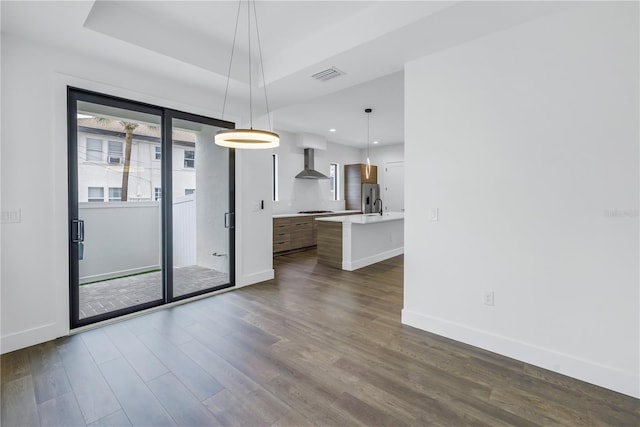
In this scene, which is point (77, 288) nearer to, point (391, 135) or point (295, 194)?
point (295, 194)

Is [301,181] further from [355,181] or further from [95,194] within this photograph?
[95,194]

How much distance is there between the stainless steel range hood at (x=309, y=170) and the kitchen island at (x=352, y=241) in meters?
2.37

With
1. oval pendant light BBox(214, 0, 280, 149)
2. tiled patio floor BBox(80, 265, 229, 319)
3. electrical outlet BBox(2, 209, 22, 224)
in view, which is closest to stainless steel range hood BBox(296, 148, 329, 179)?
tiled patio floor BBox(80, 265, 229, 319)

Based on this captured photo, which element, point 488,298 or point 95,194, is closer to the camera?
point 488,298

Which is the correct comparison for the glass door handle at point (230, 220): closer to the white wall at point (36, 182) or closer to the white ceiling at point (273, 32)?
the white ceiling at point (273, 32)

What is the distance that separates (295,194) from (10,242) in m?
5.97

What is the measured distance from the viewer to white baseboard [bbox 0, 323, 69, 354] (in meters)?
2.46

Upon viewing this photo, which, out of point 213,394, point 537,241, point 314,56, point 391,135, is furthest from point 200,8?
point 391,135

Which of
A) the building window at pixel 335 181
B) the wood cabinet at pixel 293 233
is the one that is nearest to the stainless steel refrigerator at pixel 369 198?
the wood cabinet at pixel 293 233

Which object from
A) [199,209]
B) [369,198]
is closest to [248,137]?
[199,209]

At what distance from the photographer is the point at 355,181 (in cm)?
922

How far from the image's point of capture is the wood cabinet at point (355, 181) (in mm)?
9039

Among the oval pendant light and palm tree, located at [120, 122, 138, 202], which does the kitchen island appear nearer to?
the oval pendant light

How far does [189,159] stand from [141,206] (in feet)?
3.23
